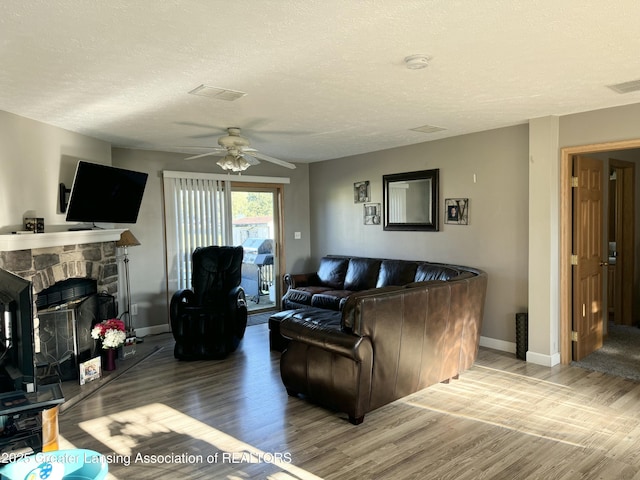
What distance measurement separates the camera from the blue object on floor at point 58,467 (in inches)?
58.0

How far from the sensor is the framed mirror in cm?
563

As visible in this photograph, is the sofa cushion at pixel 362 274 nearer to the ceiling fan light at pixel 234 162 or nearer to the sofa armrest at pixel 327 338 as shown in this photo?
the ceiling fan light at pixel 234 162

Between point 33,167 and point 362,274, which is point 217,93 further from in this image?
point 362,274

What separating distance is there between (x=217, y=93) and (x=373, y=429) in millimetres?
2669

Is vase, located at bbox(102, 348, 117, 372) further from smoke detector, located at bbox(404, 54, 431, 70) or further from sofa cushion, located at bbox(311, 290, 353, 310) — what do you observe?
smoke detector, located at bbox(404, 54, 431, 70)

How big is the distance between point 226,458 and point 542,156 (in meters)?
3.84

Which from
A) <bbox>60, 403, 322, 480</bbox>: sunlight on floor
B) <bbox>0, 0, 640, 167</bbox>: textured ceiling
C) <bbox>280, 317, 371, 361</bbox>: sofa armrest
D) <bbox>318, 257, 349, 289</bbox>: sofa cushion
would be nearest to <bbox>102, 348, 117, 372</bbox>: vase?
<bbox>60, 403, 322, 480</bbox>: sunlight on floor

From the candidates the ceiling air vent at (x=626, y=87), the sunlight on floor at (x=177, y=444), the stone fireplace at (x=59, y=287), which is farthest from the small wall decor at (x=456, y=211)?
the stone fireplace at (x=59, y=287)

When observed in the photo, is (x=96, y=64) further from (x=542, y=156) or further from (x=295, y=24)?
(x=542, y=156)

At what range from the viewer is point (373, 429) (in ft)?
10.5

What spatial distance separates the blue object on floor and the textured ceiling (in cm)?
180

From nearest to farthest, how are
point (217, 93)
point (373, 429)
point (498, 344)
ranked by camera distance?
point (373, 429)
point (217, 93)
point (498, 344)

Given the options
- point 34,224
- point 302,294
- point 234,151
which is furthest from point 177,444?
point 302,294

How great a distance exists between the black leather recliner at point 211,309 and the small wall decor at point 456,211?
2578 mm
